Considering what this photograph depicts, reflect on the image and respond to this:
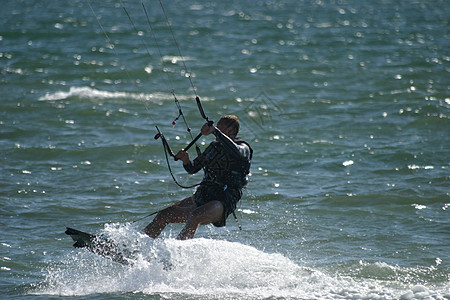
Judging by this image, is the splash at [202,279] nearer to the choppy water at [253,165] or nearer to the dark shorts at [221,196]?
the choppy water at [253,165]

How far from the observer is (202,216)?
22.1ft

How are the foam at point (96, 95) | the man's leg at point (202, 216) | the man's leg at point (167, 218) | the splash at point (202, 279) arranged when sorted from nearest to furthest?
the splash at point (202, 279) → the man's leg at point (202, 216) → the man's leg at point (167, 218) → the foam at point (96, 95)

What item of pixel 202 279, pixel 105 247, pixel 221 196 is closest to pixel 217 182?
pixel 221 196

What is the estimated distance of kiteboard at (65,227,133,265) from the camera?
686cm

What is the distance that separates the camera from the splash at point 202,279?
6.55 m

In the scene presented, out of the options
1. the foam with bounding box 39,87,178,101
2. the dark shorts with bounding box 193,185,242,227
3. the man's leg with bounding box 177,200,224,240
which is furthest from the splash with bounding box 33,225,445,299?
the foam with bounding box 39,87,178,101

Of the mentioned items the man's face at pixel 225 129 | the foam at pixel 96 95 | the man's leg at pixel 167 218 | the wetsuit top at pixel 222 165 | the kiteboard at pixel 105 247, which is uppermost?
the man's face at pixel 225 129

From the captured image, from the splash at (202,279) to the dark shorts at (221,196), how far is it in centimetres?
42

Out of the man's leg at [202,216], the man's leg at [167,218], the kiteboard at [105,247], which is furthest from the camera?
the man's leg at [167,218]

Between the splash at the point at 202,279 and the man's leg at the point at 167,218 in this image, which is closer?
the splash at the point at 202,279

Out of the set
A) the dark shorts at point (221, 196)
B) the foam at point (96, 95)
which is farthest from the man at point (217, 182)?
the foam at point (96, 95)

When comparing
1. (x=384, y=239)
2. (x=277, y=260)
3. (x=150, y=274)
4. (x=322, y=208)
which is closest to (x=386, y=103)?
(x=322, y=208)

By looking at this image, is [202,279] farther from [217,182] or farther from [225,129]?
[225,129]

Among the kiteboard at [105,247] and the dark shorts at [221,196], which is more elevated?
the dark shorts at [221,196]
